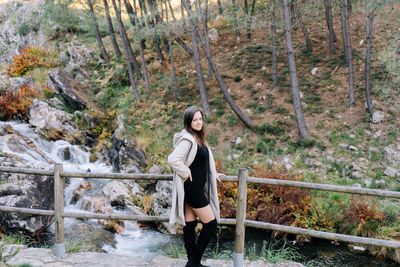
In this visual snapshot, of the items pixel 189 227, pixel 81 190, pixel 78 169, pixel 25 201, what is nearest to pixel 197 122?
pixel 189 227

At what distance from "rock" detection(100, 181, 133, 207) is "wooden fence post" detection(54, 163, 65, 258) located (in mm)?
5572

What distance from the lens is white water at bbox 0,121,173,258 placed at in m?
8.27

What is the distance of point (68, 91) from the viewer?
1705 centimetres

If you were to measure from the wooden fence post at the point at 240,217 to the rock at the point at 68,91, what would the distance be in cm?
1423

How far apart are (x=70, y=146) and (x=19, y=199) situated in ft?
21.2

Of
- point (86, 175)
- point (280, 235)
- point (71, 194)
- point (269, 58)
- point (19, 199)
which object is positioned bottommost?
point (280, 235)

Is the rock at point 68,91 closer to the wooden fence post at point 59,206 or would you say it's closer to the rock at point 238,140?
the rock at point 238,140

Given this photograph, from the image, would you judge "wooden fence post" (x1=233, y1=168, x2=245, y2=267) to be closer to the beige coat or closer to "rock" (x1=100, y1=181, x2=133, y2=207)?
the beige coat

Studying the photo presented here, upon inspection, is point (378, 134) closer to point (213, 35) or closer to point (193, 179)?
point (193, 179)

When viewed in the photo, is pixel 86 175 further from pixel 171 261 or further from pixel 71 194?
pixel 71 194

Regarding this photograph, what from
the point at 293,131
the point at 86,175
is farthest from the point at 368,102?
the point at 86,175

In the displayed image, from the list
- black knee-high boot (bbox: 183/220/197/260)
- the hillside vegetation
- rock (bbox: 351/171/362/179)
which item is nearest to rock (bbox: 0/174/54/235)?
the hillside vegetation

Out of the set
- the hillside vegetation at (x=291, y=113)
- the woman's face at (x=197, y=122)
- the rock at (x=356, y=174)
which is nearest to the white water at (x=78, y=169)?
the hillside vegetation at (x=291, y=113)

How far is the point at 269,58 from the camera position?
19.1m
